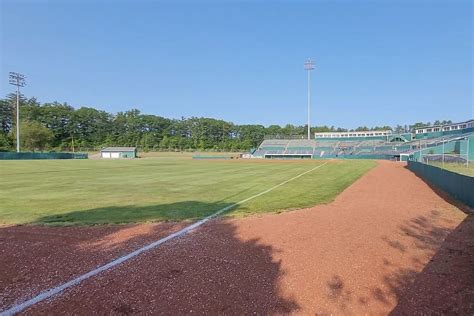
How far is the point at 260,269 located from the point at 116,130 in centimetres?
14376

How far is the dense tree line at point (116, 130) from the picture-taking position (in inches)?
4395

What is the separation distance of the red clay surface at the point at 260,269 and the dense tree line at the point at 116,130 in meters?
98.4

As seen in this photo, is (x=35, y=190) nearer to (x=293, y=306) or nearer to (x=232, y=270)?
(x=232, y=270)

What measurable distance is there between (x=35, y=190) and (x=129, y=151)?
A: 79.0m

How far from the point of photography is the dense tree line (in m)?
112

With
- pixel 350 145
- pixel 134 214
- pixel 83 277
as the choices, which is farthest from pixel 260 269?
pixel 350 145

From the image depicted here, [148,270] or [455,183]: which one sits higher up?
[455,183]

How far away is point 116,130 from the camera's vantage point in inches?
5517

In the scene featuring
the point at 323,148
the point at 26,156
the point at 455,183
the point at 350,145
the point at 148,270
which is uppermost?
the point at 350,145

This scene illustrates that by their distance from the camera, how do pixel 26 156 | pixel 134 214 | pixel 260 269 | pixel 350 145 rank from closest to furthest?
pixel 260 269 → pixel 134 214 → pixel 26 156 → pixel 350 145

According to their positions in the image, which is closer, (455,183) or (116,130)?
(455,183)

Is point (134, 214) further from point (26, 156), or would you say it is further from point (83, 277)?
point (26, 156)

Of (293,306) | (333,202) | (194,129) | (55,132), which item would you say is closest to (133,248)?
(293,306)

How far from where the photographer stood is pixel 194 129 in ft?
503
